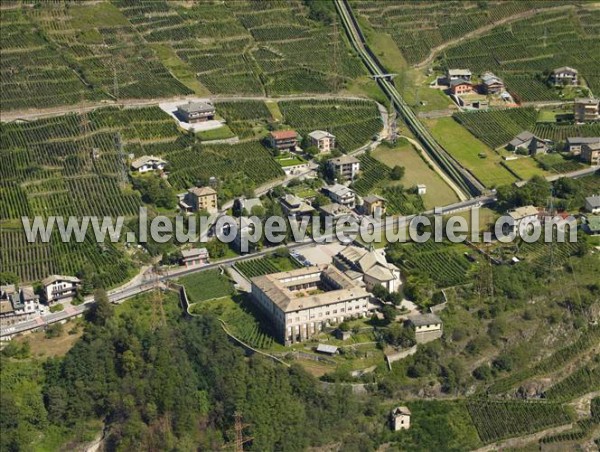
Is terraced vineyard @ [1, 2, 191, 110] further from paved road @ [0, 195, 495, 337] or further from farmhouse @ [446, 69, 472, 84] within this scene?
paved road @ [0, 195, 495, 337]

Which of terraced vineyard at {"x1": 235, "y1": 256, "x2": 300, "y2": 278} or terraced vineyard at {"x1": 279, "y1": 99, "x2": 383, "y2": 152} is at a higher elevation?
terraced vineyard at {"x1": 279, "y1": 99, "x2": 383, "y2": 152}

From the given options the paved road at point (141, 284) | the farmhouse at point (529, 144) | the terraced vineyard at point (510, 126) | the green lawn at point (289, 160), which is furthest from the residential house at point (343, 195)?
the farmhouse at point (529, 144)

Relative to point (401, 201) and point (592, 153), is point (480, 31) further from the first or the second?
point (401, 201)

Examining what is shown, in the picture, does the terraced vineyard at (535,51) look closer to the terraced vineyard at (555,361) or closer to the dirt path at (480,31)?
the dirt path at (480,31)

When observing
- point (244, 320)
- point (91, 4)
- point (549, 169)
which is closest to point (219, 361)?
point (244, 320)

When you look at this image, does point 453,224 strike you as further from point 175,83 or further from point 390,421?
point 175,83

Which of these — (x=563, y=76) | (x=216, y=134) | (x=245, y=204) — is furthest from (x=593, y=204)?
(x=216, y=134)

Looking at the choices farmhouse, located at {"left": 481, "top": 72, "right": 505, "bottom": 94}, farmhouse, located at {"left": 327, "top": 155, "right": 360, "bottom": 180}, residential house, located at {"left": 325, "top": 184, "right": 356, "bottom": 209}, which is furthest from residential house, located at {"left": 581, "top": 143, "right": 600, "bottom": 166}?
residential house, located at {"left": 325, "top": 184, "right": 356, "bottom": 209}

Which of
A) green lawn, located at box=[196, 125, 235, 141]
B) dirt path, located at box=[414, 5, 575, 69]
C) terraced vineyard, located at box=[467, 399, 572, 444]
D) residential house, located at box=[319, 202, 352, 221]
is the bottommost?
terraced vineyard, located at box=[467, 399, 572, 444]
